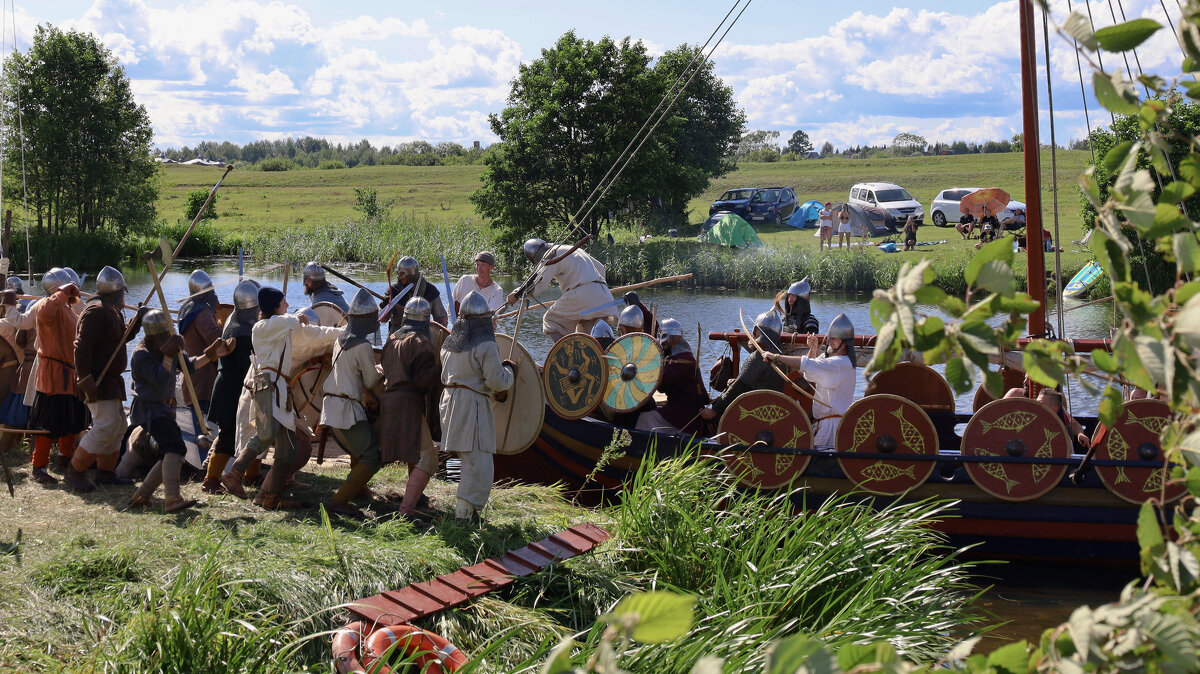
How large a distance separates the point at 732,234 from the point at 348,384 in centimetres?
2290

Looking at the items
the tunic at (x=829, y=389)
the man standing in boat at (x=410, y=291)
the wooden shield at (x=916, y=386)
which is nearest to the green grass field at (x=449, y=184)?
the man standing in boat at (x=410, y=291)

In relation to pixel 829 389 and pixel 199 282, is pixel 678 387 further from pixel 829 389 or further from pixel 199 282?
pixel 199 282

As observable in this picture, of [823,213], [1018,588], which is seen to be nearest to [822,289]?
[823,213]

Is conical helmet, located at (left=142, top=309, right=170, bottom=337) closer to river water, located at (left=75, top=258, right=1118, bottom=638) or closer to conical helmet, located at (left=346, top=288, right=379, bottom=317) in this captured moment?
conical helmet, located at (left=346, top=288, right=379, bottom=317)

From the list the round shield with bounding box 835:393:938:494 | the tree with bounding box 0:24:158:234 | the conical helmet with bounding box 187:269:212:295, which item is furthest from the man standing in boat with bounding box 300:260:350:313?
the tree with bounding box 0:24:158:234

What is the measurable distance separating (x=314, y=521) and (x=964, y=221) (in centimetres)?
2291

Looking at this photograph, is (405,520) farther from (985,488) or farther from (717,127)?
(717,127)

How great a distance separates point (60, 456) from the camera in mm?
7527

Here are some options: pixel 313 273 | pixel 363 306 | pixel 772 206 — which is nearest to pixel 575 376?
pixel 363 306

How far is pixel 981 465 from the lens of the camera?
7.07 metres

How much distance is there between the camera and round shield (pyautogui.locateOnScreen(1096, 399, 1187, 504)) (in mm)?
6922

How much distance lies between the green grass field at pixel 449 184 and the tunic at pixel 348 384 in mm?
24773

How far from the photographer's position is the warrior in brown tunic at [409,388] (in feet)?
21.4

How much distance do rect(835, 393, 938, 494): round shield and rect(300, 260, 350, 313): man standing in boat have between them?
397cm
